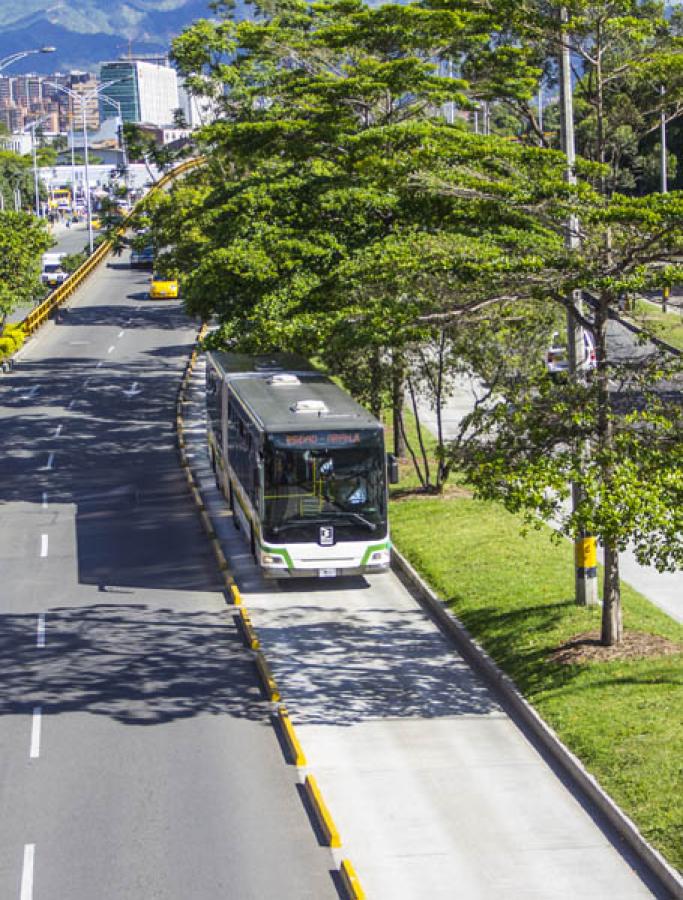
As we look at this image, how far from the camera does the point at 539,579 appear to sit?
24.0 meters

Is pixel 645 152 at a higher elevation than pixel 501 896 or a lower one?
higher

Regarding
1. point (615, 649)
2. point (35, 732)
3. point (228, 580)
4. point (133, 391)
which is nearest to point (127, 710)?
point (35, 732)

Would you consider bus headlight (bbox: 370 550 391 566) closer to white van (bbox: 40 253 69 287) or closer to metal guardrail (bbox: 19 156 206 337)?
metal guardrail (bbox: 19 156 206 337)

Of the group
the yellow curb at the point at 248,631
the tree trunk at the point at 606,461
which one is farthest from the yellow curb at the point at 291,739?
the tree trunk at the point at 606,461

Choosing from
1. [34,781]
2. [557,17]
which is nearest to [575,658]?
[34,781]

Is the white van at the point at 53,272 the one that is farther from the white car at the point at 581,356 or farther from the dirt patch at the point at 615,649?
the dirt patch at the point at 615,649

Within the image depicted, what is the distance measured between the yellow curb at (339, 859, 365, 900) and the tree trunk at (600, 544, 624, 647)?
694cm

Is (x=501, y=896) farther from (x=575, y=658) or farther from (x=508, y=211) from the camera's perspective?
(x=508, y=211)

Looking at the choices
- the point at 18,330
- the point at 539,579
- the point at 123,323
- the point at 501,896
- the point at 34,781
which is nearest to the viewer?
the point at 501,896

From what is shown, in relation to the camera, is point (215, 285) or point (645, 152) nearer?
point (215, 285)

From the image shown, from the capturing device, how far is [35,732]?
724 inches

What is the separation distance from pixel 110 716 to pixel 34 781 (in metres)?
2.40

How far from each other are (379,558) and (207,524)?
6.45 metres

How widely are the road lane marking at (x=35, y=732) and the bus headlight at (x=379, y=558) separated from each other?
7.51m
